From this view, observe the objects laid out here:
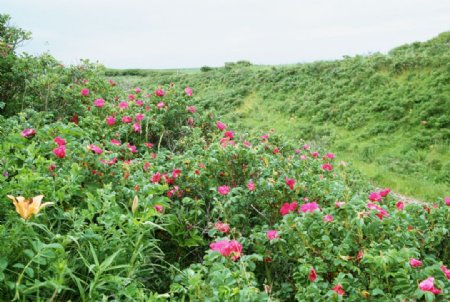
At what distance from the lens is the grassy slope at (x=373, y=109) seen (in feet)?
32.3

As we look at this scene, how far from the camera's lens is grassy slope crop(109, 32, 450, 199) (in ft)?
32.3

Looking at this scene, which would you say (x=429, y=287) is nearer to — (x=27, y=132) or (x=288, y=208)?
(x=288, y=208)

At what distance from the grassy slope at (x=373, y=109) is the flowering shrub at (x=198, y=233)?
4556mm

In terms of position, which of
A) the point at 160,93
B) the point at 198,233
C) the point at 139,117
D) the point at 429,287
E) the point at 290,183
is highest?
the point at 160,93

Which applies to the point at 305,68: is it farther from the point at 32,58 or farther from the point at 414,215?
the point at 414,215

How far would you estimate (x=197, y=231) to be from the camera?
275 cm

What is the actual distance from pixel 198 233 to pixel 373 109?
1123 cm

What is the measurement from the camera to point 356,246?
221cm

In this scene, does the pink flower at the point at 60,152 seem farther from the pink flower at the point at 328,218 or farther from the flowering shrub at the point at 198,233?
the pink flower at the point at 328,218

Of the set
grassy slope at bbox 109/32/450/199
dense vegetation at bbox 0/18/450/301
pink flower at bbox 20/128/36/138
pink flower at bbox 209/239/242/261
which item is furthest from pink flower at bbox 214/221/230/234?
grassy slope at bbox 109/32/450/199

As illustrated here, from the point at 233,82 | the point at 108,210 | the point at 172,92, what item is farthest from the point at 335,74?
the point at 108,210

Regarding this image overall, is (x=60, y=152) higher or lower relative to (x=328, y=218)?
higher

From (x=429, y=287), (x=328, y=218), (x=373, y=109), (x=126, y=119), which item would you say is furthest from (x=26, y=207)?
(x=373, y=109)

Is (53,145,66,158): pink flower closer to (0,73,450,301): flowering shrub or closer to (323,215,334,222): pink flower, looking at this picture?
(0,73,450,301): flowering shrub
